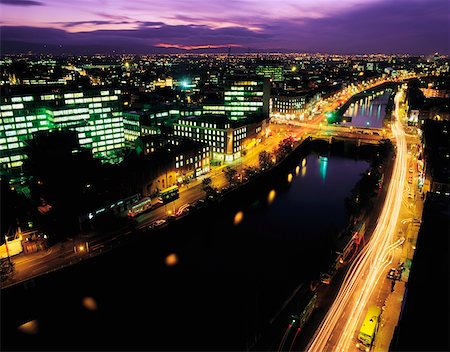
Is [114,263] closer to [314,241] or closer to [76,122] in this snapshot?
[314,241]

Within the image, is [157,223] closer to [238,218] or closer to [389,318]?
[238,218]

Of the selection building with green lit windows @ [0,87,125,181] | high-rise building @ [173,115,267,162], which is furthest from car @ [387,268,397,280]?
building with green lit windows @ [0,87,125,181]

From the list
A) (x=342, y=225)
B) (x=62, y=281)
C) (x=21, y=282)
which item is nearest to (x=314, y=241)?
(x=342, y=225)

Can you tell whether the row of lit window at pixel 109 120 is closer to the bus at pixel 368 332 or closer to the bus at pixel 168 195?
the bus at pixel 168 195

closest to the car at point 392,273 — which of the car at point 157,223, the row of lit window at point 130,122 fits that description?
the car at point 157,223

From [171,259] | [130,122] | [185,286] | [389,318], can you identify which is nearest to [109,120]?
[130,122]

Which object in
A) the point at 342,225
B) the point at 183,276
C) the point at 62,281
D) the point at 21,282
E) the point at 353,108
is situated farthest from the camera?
the point at 353,108

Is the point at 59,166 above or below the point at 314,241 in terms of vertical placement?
above
